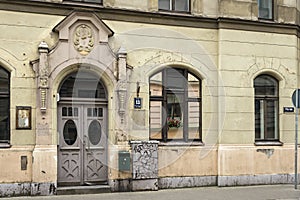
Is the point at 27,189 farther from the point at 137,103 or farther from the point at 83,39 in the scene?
the point at 83,39

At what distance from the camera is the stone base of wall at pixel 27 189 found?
12281 millimetres

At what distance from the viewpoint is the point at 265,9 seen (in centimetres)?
1569

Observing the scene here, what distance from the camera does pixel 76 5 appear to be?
1314cm

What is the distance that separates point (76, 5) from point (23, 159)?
4.55 m

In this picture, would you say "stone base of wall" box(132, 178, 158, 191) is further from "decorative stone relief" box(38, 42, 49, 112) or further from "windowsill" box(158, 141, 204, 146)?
"decorative stone relief" box(38, 42, 49, 112)

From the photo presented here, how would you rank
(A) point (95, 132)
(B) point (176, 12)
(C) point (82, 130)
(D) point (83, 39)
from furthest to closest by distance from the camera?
1. (B) point (176, 12)
2. (A) point (95, 132)
3. (C) point (82, 130)
4. (D) point (83, 39)

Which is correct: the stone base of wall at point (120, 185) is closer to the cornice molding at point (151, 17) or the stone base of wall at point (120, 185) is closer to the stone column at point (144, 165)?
the stone column at point (144, 165)

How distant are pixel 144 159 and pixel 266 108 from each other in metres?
4.76

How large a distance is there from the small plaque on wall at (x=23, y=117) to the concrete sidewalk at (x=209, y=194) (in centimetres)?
193

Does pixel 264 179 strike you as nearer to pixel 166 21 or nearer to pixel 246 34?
pixel 246 34

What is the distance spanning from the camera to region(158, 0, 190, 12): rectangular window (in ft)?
47.3

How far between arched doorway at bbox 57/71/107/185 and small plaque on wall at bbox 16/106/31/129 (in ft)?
3.11

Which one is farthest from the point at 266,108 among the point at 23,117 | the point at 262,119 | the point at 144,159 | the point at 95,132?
the point at 23,117

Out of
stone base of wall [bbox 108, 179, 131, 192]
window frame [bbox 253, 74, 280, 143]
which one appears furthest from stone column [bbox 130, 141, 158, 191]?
window frame [bbox 253, 74, 280, 143]
